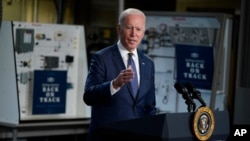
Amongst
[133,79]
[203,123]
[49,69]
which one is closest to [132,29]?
[133,79]

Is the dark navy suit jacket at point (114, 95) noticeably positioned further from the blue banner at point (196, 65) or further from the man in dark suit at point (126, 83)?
the blue banner at point (196, 65)

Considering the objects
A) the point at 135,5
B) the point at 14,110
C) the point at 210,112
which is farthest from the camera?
the point at 135,5

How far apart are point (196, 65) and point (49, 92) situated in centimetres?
141

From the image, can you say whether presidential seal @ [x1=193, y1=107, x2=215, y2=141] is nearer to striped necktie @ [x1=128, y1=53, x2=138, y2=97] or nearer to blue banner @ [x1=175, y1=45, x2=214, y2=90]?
striped necktie @ [x1=128, y1=53, x2=138, y2=97]

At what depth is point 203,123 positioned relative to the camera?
84.2 inches

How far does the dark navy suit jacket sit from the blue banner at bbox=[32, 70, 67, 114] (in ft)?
8.21

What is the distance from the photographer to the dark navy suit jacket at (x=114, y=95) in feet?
9.40

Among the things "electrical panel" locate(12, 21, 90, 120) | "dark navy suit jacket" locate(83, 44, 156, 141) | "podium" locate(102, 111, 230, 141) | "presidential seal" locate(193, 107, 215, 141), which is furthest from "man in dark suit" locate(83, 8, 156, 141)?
"electrical panel" locate(12, 21, 90, 120)

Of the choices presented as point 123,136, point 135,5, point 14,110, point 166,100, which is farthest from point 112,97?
point 135,5

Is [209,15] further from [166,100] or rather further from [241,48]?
[166,100]

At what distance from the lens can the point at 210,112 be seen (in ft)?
7.10

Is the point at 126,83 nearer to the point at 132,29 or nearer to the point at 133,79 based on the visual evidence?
the point at 133,79

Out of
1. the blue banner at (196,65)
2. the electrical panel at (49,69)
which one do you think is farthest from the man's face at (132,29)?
the blue banner at (196,65)

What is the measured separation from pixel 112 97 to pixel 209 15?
2.85m
